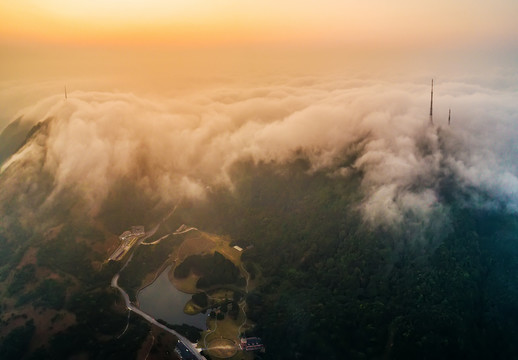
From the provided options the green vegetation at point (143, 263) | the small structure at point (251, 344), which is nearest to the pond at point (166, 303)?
the green vegetation at point (143, 263)

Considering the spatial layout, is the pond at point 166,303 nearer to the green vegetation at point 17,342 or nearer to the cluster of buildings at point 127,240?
the cluster of buildings at point 127,240

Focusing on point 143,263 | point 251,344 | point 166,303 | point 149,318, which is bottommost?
point 251,344

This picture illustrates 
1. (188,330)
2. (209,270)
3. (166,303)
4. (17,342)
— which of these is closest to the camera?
(17,342)

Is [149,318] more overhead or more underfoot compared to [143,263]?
more underfoot

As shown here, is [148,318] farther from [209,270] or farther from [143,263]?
[209,270]

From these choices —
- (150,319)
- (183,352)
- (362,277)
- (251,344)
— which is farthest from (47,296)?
(362,277)

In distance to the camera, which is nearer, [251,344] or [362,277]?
[251,344]
